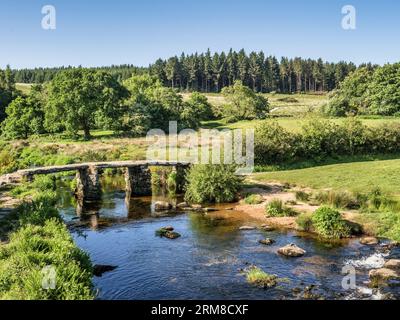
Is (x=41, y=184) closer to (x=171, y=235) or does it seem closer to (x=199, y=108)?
(x=171, y=235)

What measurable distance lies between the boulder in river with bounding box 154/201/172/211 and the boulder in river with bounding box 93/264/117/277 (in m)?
16.7

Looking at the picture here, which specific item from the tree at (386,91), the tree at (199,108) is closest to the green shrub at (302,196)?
the tree at (199,108)

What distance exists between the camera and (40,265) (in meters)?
19.3

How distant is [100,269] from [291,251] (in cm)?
1197

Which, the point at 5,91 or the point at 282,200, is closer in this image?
the point at 282,200

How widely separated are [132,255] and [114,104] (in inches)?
2346

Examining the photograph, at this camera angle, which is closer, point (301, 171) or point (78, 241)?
point (78, 241)

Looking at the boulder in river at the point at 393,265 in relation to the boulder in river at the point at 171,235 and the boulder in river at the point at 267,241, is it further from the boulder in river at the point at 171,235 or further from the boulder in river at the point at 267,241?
the boulder in river at the point at 171,235

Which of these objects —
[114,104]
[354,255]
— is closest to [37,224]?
[354,255]

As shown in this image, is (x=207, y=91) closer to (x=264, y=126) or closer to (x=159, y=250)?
(x=264, y=126)

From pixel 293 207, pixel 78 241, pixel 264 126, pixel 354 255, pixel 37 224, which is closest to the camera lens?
pixel 37 224

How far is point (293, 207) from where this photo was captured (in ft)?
131

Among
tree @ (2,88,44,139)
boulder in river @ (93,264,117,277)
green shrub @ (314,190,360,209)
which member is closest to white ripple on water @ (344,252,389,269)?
green shrub @ (314,190,360,209)

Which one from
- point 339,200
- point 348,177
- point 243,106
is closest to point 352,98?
point 243,106
